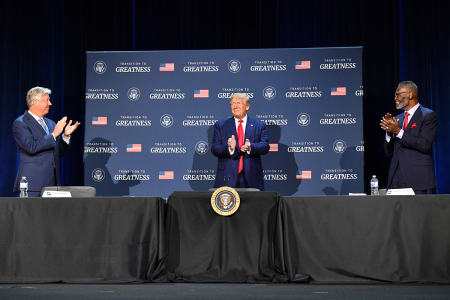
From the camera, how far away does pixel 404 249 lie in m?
3.03

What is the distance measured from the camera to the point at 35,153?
4.44 metres

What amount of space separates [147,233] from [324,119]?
11.5 feet

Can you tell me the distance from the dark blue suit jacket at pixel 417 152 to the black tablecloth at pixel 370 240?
110 centimetres

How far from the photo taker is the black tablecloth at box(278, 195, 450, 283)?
119 inches

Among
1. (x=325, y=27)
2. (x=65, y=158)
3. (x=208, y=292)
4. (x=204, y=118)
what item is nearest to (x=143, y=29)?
(x=204, y=118)

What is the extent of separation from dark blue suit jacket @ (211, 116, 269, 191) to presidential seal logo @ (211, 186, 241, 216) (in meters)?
1.73

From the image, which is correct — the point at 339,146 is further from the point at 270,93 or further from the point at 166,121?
the point at 166,121

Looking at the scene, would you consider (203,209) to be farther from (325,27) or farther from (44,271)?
(325,27)

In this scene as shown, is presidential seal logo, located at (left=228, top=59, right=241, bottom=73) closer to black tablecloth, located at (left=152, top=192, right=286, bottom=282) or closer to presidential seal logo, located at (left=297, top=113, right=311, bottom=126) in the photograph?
presidential seal logo, located at (left=297, top=113, right=311, bottom=126)

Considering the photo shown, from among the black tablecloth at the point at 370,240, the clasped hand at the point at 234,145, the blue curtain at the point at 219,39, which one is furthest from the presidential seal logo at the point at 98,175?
the black tablecloth at the point at 370,240

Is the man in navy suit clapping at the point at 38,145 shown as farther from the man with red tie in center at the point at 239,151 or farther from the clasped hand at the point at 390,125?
the clasped hand at the point at 390,125

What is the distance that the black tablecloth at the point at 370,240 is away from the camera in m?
3.02

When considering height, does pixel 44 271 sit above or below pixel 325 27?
below

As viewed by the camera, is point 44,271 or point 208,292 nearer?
point 208,292
